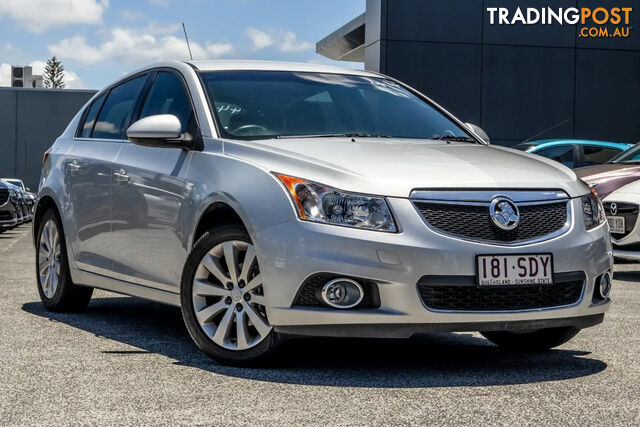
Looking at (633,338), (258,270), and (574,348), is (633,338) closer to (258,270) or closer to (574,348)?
(574,348)

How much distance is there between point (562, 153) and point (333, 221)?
12041mm

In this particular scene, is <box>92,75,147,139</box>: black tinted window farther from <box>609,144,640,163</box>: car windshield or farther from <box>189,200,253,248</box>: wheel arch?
<box>609,144,640,163</box>: car windshield

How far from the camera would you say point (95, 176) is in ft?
23.6

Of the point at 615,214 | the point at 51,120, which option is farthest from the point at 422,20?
the point at 51,120

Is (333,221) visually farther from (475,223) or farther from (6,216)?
(6,216)

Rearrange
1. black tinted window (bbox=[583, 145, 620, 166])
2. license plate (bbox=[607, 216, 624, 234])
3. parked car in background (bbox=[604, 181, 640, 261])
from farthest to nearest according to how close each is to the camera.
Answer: black tinted window (bbox=[583, 145, 620, 166]) → license plate (bbox=[607, 216, 624, 234]) → parked car in background (bbox=[604, 181, 640, 261])

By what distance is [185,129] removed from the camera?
6.35m

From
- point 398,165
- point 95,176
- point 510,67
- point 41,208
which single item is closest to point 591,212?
point 398,165

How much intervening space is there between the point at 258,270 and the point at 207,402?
935 mm

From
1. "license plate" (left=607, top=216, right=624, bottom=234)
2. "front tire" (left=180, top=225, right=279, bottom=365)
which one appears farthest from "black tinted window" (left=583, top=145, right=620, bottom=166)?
"front tire" (left=180, top=225, right=279, bottom=365)

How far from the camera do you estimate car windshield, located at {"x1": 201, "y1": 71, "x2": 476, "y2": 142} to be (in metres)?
6.21

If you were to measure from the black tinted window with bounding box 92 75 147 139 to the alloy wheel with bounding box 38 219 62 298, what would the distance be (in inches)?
31.9

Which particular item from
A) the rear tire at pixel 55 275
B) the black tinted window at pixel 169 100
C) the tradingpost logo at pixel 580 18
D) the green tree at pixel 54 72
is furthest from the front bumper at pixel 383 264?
the green tree at pixel 54 72

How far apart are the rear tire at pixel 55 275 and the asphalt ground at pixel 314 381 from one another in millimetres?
506
